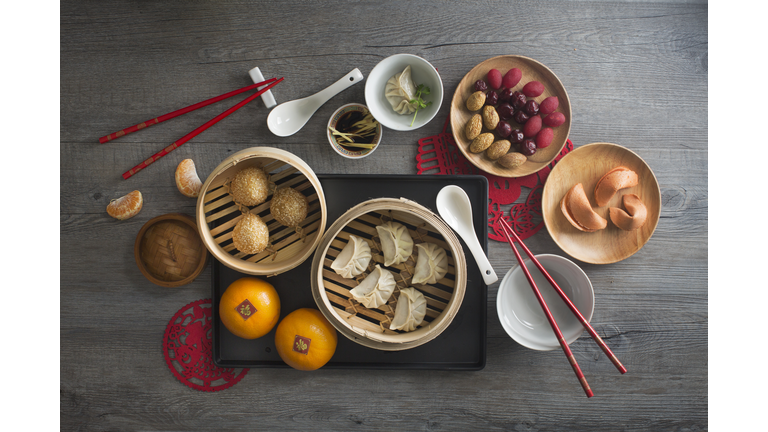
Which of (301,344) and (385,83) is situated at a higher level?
(385,83)

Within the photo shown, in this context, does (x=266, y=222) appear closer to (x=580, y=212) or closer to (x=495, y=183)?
(x=495, y=183)

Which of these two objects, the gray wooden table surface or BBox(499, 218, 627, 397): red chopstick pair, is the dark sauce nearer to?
the gray wooden table surface

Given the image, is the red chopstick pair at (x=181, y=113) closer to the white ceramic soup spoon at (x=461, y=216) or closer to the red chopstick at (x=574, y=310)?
the white ceramic soup spoon at (x=461, y=216)

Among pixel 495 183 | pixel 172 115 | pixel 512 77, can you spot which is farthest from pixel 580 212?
pixel 172 115

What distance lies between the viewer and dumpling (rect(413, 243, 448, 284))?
1.27 m

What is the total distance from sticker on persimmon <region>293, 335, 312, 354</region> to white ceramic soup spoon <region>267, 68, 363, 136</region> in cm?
78

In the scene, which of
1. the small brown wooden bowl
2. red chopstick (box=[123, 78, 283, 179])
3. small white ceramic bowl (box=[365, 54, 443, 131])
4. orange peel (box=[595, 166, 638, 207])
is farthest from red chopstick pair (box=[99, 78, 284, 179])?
orange peel (box=[595, 166, 638, 207])

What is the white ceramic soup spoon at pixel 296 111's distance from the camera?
1443 mm

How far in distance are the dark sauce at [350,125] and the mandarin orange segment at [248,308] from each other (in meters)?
0.61

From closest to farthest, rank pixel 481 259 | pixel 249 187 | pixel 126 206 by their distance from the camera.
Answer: pixel 249 187 → pixel 481 259 → pixel 126 206

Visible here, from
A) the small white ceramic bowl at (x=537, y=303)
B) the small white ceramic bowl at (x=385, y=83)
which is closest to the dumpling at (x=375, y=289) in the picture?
the small white ceramic bowl at (x=537, y=303)

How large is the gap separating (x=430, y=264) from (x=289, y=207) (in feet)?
1.70

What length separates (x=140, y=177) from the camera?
1.50 m

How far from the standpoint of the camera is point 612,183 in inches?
55.0
